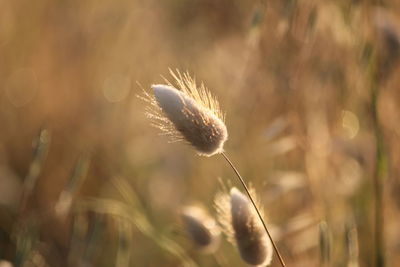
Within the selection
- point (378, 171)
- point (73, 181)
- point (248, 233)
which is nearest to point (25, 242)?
point (73, 181)

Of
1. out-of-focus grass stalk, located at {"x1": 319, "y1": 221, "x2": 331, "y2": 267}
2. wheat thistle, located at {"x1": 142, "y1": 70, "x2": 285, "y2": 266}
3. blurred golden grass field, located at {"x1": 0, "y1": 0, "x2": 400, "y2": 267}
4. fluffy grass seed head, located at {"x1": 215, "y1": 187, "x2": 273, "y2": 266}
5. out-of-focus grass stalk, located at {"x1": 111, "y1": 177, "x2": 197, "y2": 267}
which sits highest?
blurred golden grass field, located at {"x1": 0, "y1": 0, "x2": 400, "y2": 267}

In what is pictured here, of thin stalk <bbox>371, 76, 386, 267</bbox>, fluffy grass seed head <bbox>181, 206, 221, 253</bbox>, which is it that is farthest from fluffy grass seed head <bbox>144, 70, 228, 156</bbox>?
thin stalk <bbox>371, 76, 386, 267</bbox>

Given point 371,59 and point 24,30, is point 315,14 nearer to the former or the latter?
point 371,59

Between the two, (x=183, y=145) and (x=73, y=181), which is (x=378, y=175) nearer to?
(x=73, y=181)

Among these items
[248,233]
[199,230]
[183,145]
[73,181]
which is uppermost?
[183,145]

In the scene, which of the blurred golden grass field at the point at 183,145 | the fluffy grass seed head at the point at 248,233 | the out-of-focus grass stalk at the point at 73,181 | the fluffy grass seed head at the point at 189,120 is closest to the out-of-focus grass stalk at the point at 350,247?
the blurred golden grass field at the point at 183,145

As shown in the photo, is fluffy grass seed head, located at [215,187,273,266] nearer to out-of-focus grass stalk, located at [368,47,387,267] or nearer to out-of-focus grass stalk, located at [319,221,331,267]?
out-of-focus grass stalk, located at [319,221,331,267]

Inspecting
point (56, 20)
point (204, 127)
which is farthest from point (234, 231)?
point (56, 20)

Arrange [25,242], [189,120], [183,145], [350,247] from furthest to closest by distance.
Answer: [183,145] → [25,242] → [350,247] → [189,120]
